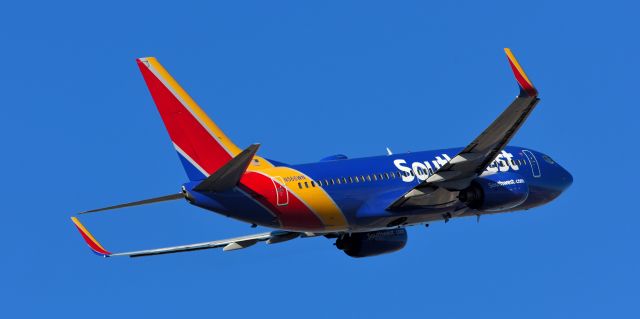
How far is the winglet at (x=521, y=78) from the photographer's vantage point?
52.2 metres

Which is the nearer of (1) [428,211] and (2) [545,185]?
(1) [428,211]

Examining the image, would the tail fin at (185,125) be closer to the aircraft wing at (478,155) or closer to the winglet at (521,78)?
the aircraft wing at (478,155)

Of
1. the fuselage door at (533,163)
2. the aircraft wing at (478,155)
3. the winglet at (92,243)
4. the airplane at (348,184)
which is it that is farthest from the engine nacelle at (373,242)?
the winglet at (92,243)

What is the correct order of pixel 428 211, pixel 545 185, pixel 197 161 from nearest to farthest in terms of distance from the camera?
pixel 197 161 < pixel 428 211 < pixel 545 185

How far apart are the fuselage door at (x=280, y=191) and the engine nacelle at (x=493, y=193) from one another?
8.26 metres

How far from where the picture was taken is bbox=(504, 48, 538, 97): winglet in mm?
52156

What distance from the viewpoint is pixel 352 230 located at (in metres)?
62.7

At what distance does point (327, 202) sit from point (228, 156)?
473 centimetres

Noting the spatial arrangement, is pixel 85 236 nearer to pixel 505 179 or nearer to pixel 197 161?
pixel 197 161

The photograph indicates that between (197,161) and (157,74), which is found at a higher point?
(157,74)

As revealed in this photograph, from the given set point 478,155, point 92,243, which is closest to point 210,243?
point 92,243

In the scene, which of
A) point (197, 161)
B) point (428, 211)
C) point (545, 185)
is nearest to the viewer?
point (197, 161)

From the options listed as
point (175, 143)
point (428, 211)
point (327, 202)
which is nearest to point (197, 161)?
point (175, 143)

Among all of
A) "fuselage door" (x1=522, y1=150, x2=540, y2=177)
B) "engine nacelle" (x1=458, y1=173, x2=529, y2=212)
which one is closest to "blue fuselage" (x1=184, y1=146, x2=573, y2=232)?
"fuselage door" (x1=522, y1=150, x2=540, y2=177)
